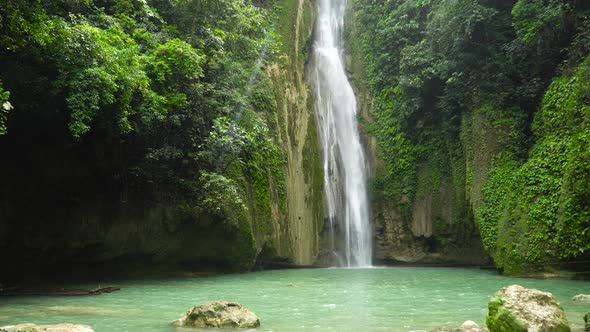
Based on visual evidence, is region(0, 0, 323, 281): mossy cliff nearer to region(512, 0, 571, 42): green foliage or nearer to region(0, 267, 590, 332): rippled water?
region(0, 267, 590, 332): rippled water

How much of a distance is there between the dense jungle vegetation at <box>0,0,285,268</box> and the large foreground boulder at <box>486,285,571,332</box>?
8.33m

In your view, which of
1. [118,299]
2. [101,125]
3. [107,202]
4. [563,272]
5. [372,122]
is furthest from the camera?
[372,122]

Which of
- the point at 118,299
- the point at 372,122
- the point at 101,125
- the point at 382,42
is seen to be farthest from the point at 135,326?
the point at 382,42

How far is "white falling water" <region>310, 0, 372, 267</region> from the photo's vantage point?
68.3 feet

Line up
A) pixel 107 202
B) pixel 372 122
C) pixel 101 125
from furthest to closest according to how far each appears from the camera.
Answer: pixel 372 122
pixel 107 202
pixel 101 125

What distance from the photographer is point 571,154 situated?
1272cm

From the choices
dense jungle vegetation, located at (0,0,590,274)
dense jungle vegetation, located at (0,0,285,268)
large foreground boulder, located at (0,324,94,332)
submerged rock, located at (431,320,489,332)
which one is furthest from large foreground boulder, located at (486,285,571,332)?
dense jungle vegetation, located at (0,0,285,268)

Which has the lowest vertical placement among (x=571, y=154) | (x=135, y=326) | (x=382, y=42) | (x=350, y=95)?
(x=135, y=326)

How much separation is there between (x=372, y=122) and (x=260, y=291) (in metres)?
14.2

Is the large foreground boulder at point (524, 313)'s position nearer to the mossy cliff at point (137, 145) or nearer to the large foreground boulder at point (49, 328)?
the large foreground boulder at point (49, 328)

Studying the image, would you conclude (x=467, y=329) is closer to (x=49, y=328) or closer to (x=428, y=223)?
(x=49, y=328)

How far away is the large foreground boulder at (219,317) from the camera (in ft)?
20.2

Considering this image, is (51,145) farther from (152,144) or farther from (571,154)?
(571,154)

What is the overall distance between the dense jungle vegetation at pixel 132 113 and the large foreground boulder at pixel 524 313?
8330 millimetres
